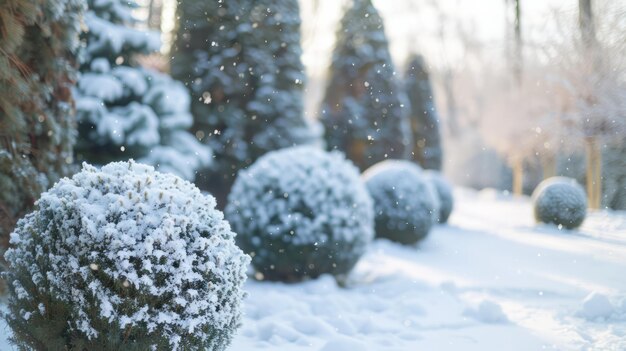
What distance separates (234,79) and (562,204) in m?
6.42

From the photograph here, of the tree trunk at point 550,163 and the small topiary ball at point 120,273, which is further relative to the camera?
the tree trunk at point 550,163

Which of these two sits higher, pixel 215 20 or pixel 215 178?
pixel 215 20

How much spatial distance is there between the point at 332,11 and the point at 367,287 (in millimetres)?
13728

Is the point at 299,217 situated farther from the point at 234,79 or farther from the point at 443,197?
the point at 443,197

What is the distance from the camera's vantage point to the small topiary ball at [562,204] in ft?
17.3

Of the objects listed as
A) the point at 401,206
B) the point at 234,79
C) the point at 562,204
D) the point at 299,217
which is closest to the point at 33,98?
the point at 299,217

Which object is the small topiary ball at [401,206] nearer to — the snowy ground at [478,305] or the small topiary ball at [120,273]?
the snowy ground at [478,305]

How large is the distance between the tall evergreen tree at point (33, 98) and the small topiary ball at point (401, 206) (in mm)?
6156

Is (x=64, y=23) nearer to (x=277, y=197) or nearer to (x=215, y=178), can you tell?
(x=277, y=197)

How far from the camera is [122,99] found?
7160mm

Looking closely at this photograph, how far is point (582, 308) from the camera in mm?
4543

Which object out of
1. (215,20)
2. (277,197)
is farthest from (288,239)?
(215,20)

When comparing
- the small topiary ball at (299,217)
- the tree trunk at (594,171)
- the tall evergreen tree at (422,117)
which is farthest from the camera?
the tall evergreen tree at (422,117)

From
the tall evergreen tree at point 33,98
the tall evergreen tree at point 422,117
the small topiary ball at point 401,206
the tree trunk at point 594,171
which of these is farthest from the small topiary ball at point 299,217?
the tall evergreen tree at point 422,117
